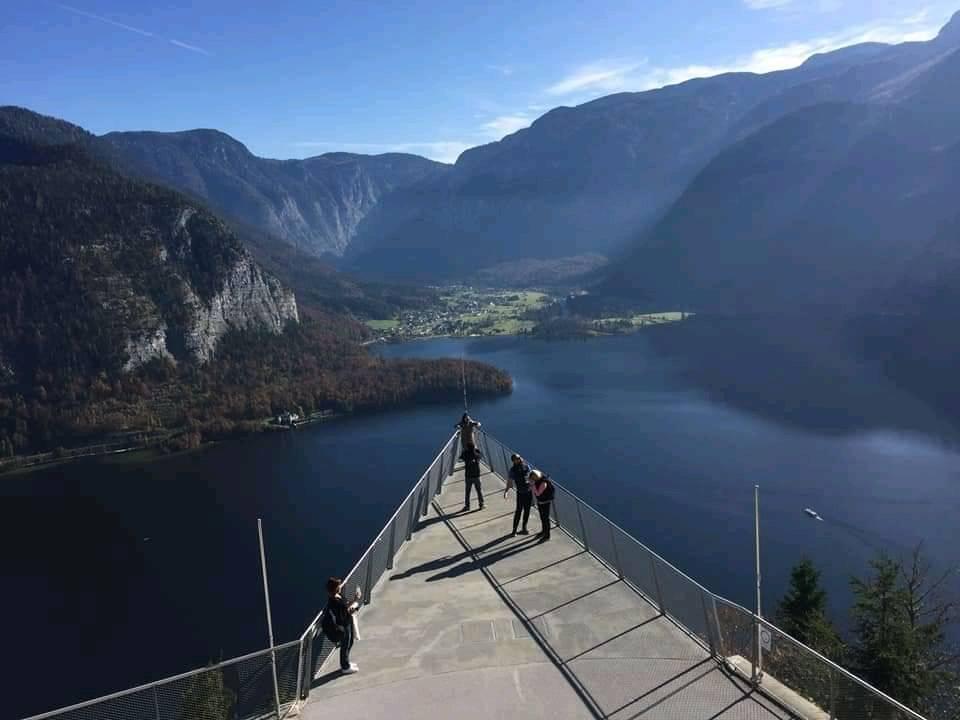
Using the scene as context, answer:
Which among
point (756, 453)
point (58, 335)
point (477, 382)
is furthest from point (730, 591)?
point (58, 335)

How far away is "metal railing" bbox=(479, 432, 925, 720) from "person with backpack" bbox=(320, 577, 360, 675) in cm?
504

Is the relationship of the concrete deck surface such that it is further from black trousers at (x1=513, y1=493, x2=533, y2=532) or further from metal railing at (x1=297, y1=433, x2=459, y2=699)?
black trousers at (x1=513, y1=493, x2=533, y2=532)

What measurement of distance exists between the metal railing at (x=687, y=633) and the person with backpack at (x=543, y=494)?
7.80ft

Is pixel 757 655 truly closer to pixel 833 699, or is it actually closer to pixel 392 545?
pixel 833 699

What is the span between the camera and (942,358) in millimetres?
131750

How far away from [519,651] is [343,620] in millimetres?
2880

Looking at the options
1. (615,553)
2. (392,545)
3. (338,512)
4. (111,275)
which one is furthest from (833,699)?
(111,275)

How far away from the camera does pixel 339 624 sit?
11.8 m

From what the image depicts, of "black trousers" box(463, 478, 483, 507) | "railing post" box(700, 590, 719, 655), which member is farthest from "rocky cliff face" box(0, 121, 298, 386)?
"railing post" box(700, 590, 719, 655)

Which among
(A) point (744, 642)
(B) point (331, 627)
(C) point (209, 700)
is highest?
(B) point (331, 627)

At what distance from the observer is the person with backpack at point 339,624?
1177 cm

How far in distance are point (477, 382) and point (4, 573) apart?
82046 millimetres

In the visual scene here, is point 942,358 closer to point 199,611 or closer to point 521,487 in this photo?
point 199,611

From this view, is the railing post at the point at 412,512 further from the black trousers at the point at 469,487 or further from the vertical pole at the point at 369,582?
the vertical pole at the point at 369,582
